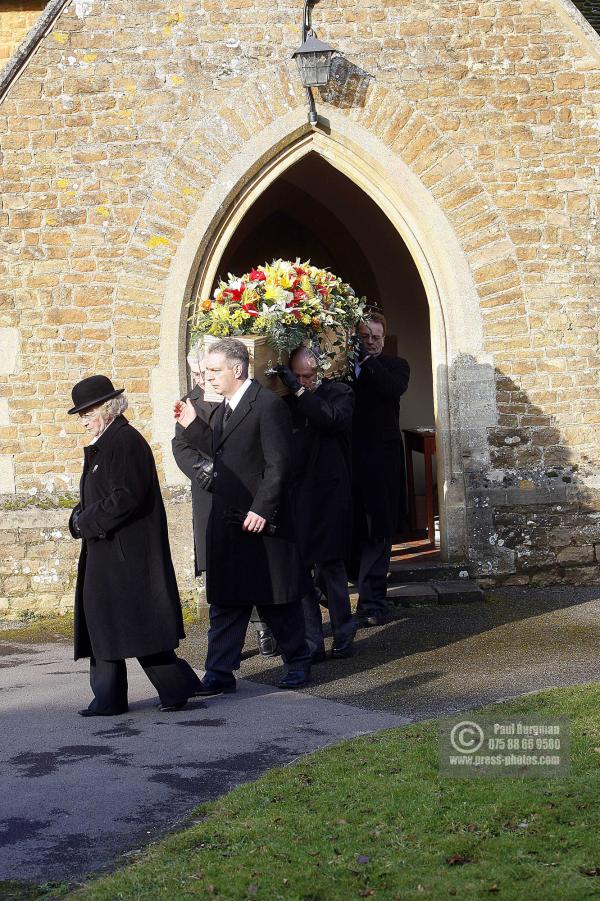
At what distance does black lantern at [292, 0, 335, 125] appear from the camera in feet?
31.4

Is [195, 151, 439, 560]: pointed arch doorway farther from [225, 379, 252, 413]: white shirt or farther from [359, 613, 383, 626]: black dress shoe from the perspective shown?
[225, 379, 252, 413]: white shirt

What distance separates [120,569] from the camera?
6375 millimetres

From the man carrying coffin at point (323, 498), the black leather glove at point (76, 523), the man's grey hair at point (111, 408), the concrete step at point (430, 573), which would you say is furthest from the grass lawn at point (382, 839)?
the concrete step at point (430, 573)

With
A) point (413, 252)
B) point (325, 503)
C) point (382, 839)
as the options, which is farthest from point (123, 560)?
point (413, 252)

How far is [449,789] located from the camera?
4.84 metres

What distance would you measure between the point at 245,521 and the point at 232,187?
402 cm

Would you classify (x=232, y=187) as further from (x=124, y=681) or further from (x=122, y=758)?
(x=122, y=758)

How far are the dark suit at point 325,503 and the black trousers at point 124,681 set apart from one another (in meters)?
1.38

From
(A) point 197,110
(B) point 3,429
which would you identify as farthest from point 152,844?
(A) point 197,110

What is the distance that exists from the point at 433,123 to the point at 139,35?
2304 millimetres

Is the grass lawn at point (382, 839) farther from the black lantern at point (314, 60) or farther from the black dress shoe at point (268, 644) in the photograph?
the black lantern at point (314, 60)

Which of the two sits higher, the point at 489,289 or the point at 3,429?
the point at 489,289

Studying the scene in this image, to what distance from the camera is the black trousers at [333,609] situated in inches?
303

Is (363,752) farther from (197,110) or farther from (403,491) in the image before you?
(197,110)
